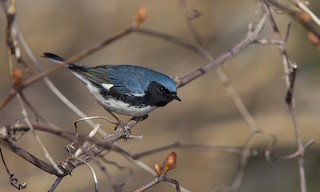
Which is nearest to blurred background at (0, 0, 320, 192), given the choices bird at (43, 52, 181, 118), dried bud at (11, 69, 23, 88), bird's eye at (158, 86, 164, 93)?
bird at (43, 52, 181, 118)

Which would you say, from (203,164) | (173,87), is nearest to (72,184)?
(203,164)

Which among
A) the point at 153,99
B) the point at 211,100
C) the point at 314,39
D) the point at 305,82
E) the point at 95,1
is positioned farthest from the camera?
the point at 95,1

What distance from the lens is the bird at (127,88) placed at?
168 inches

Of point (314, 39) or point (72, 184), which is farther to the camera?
point (72, 184)

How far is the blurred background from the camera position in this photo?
687 centimetres

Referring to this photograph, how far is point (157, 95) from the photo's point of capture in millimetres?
4297

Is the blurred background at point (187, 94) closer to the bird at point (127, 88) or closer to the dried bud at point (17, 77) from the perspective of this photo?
the bird at point (127, 88)

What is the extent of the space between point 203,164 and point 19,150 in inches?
215

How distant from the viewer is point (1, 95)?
26.3 feet

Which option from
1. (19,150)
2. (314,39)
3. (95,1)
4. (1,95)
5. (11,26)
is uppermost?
(95,1)

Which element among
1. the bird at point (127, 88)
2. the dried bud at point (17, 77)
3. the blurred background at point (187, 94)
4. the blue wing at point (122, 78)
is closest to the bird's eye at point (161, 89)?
the bird at point (127, 88)

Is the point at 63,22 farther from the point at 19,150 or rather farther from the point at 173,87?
the point at 19,150

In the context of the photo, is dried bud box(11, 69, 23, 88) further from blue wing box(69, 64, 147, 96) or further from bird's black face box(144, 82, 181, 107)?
blue wing box(69, 64, 147, 96)

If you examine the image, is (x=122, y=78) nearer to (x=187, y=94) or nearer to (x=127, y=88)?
(x=127, y=88)
